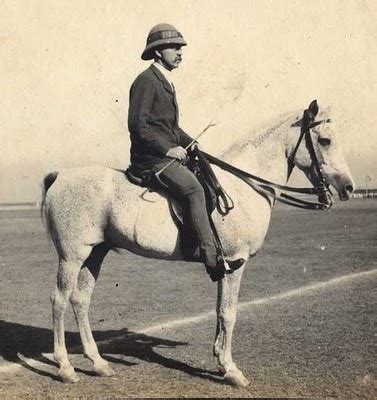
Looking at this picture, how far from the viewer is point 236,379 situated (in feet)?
22.1

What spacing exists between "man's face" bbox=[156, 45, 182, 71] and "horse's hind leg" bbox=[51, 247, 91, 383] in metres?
2.08

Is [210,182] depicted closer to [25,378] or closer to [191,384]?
[191,384]

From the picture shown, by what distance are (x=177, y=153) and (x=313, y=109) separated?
1.42m

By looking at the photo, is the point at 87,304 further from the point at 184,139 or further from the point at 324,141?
the point at 324,141

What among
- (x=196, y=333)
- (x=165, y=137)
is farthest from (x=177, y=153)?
(x=196, y=333)

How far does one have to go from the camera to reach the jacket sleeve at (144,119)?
659 cm

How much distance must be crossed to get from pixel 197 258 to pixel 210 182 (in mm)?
780

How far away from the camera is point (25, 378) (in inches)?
280

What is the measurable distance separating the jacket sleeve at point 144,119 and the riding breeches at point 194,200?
257mm

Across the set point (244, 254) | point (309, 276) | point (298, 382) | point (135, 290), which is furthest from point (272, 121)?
point (309, 276)

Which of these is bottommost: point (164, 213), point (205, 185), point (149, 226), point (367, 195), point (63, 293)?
point (367, 195)

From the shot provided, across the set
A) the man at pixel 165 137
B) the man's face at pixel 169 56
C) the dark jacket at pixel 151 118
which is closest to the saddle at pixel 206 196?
the man at pixel 165 137

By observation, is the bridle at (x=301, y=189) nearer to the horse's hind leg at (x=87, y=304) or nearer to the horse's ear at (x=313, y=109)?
the horse's ear at (x=313, y=109)

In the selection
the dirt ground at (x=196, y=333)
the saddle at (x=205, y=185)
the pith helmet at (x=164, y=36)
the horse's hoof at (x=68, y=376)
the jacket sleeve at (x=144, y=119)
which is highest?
the pith helmet at (x=164, y=36)
